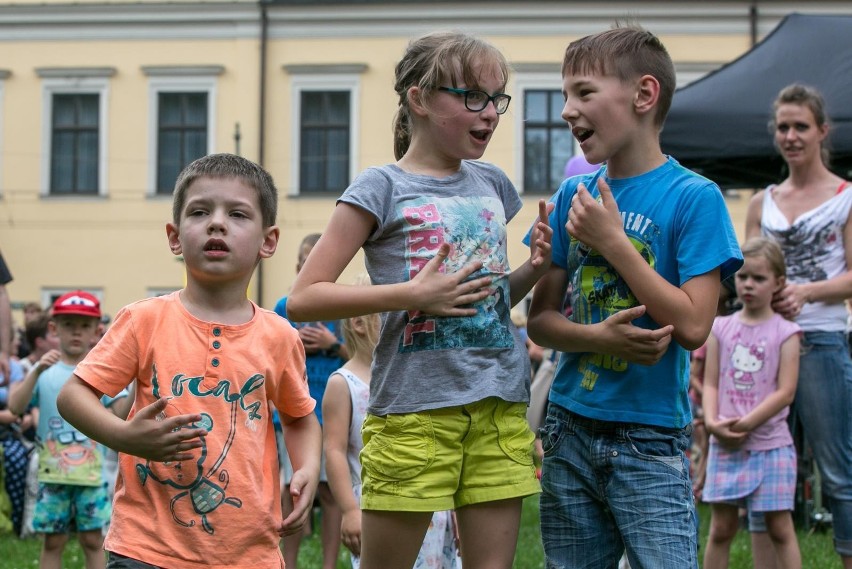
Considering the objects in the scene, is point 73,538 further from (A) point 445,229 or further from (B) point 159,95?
(B) point 159,95

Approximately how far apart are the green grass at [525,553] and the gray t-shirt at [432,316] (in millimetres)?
3868

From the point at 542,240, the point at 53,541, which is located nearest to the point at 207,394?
the point at 542,240

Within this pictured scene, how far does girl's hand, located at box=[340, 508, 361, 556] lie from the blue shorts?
238cm

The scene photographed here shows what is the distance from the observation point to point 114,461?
736 centimetres

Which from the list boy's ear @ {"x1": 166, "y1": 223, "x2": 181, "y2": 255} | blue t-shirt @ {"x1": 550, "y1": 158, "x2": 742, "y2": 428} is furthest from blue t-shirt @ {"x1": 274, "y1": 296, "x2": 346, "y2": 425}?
blue t-shirt @ {"x1": 550, "y1": 158, "x2": 742, "y2": 428}

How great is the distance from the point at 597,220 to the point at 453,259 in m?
0.39

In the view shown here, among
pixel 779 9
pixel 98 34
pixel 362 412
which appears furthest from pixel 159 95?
pixel 362 412

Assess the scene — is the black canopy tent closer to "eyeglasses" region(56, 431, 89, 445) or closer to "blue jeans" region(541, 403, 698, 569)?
"eyeglasses" region(56, 431, 89, 445)

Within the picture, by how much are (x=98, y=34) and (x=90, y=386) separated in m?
24.7

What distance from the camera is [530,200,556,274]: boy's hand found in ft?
10.3

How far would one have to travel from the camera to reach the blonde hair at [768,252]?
17.1ft

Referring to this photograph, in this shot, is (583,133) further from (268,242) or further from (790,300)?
(790,300)

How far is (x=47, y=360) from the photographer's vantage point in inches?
237

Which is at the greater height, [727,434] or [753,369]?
[753,369]
